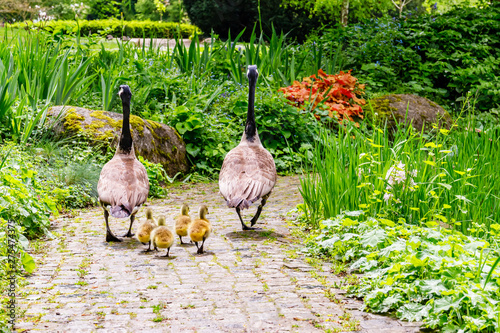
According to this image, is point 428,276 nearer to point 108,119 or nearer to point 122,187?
point 122,187

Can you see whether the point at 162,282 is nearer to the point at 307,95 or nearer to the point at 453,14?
the point at 307,95

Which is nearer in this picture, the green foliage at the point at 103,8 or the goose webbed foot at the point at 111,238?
the goose webbed foot at the point at 111,238

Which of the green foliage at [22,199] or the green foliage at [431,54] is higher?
the green foliage at [431,54]

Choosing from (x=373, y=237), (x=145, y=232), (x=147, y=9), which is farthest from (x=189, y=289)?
(x=147, y=9)

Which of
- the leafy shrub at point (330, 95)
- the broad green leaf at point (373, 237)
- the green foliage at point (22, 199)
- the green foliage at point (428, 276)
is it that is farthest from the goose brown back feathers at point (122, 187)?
the leafy shrub at point (330, 95)

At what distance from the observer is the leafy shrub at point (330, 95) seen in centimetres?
1131

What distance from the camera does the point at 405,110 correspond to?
11.9 m

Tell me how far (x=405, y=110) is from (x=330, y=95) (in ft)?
5.59

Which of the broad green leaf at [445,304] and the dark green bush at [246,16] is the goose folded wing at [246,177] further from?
the dark green bush at [246,16]

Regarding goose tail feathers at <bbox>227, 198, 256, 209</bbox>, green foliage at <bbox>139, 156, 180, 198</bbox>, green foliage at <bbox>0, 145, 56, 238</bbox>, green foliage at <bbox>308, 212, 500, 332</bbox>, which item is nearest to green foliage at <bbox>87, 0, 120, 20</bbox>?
green foliage at <bbox>139, 156, 180, 198</bbox>

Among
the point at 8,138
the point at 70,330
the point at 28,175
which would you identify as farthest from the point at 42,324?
the point at 8,138

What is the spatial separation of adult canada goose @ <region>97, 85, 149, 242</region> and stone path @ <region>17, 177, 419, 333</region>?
49 centimetres

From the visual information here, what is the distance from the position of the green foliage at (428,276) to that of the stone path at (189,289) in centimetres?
18

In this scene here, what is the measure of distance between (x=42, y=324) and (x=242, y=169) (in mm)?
2893
